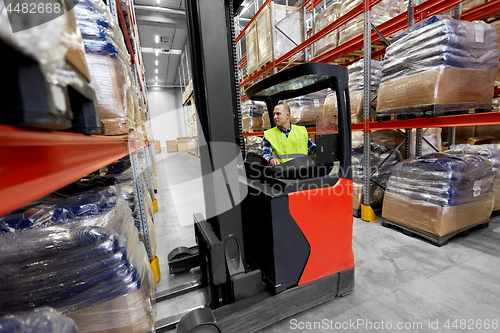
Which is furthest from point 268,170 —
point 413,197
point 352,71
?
point 352,71

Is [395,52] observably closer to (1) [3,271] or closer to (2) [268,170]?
(2) [268,170]

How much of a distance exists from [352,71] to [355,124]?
0.95m

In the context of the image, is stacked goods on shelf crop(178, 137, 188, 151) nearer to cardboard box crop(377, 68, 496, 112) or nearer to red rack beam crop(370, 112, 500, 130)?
red rack beam crop(370, 112, 500, 130)

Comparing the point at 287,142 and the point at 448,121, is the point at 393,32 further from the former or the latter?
the point at 287,142

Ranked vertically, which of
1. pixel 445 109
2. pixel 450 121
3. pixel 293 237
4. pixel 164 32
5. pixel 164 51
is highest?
pixel 164 32

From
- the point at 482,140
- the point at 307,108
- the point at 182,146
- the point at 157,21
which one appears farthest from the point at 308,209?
the point at 182,146

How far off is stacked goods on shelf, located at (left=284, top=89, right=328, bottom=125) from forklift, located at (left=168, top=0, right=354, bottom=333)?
3.12 metres

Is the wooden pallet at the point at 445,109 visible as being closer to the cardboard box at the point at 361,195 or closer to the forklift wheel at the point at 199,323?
the cardboard box at the point at 361,195

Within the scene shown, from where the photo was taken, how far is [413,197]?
3.01 meters

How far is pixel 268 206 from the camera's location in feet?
5.53

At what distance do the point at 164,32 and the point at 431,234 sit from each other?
1610 centimetres

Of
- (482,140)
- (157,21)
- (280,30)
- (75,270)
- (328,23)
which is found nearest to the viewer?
(75,270)

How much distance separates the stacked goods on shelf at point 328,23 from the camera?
14.9 ft

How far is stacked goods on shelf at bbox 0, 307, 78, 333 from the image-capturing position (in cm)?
59
